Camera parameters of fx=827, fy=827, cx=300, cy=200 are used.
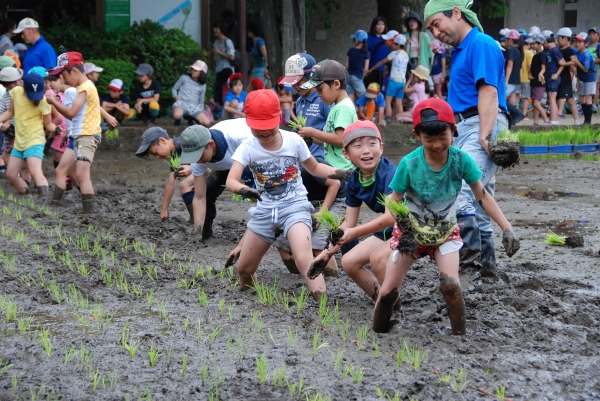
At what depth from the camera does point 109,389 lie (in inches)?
162

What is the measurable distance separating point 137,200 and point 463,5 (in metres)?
5.70

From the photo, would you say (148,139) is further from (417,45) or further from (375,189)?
(417,45)

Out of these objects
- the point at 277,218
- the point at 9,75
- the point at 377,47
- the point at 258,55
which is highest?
the point at 377,47

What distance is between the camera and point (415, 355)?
4.44 m

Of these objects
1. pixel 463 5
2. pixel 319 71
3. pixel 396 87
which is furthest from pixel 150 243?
pixel 396 87

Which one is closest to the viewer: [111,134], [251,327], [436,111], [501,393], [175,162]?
[501,393]

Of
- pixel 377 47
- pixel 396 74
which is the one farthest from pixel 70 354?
pixel 377 47

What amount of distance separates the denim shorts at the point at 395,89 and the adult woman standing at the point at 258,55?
290 cm

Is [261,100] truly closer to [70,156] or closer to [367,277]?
[367,277]

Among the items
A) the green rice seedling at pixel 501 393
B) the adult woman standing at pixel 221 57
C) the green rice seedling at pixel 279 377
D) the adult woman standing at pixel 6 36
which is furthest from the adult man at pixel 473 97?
the adult woman standing at pixel 221 57

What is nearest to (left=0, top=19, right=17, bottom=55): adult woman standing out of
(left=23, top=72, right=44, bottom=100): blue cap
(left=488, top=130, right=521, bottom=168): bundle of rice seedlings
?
(left=23, top=72, right=44, bottom=100): blue cap

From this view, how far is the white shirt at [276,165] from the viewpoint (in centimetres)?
583

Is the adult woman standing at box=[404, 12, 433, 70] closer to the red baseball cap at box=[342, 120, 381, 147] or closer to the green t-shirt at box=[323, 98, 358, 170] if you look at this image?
the green t-shirt at box=[323, 98, 358, 170]

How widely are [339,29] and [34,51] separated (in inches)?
476
